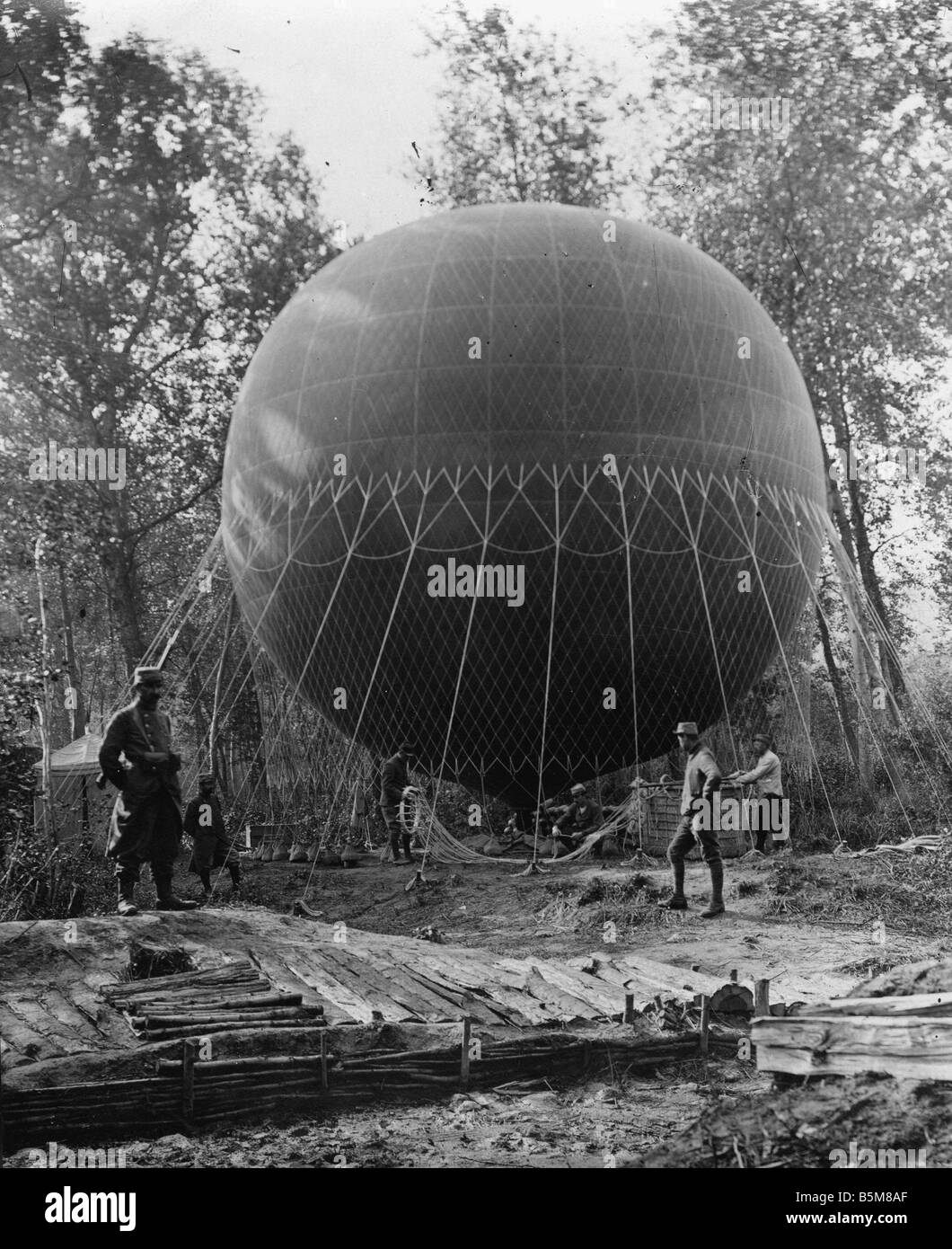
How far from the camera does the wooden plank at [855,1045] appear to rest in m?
4.22

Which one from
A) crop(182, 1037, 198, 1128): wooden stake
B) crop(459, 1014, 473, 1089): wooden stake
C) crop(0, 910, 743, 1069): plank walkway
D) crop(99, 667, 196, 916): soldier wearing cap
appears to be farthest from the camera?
crop(99, 667, 196, 916): soldier wearing cap

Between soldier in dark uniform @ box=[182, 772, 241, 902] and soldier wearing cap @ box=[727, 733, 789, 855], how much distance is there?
6.06 m

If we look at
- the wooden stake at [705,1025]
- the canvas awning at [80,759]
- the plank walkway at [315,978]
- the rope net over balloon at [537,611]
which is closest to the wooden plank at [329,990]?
the plank walkway at [315,978]

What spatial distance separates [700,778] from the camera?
35.6 feet

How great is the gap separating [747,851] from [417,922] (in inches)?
174

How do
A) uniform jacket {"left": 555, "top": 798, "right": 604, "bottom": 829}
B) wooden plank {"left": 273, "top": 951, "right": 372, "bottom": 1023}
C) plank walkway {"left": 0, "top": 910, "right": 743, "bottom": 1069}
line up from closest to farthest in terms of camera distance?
1. plank walkway {"left": 0, "top": 910, "right": 743, "bottom": 1069}
2. wooden plank {"left": 273, "top": 951, "right": 372, "bottom": 1023}
3. uniform jacket {"left": 555, "top": 798, "right": 604, "bottom": 829}

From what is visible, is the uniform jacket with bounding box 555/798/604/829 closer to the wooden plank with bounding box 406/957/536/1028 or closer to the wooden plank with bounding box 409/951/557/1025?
the wooden plank with bounding box 409/951/557/1025

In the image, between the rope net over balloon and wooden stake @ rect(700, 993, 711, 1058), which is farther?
the rope net over balloon

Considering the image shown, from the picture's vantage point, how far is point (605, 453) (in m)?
12.0

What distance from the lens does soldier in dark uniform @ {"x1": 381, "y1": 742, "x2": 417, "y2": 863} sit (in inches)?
545

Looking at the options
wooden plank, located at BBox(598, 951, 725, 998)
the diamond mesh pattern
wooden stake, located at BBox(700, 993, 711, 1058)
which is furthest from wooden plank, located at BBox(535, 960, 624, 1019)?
the diamond mesh pattern

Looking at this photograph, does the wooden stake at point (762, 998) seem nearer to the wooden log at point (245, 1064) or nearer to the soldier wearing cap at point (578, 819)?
the wooden log at point (245, 1064)

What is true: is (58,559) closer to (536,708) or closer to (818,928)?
(536,708)

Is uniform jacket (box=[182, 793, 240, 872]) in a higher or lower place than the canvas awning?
lower
